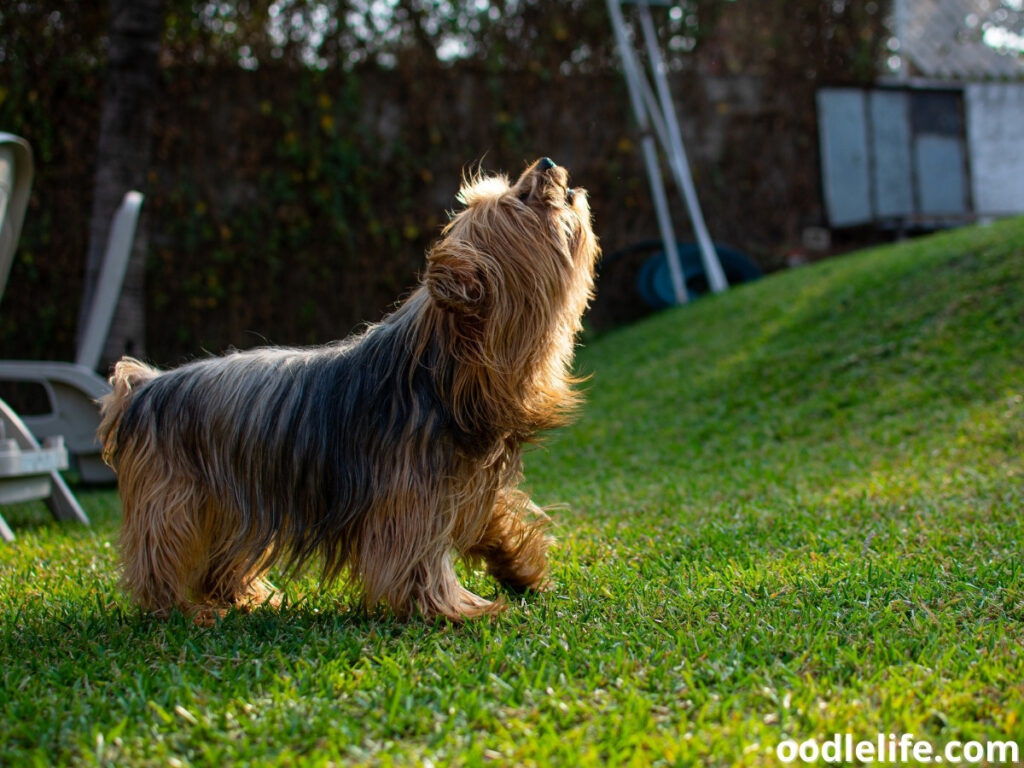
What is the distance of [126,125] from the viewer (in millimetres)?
9617

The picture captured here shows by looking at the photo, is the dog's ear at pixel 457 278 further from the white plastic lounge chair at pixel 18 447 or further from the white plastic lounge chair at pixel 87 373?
the white plastic lounge chair at pixel 87 373

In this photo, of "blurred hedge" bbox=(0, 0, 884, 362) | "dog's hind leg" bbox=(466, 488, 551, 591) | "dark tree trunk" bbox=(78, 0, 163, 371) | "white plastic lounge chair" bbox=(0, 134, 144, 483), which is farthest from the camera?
"blurred hedge" bbox=(0, 0, 884, 362)

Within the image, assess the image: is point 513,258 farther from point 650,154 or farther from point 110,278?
point 650,154

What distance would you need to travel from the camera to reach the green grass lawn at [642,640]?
217 cm

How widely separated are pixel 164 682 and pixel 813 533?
275 centimetres

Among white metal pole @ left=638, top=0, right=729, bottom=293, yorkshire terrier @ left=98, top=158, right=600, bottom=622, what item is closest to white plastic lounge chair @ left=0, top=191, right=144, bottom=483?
yorkshire terrier @ left=98, top=158, right=600, bottom=622

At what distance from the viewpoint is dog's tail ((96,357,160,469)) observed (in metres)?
3.45

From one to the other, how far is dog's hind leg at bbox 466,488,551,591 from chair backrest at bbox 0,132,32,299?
132 inches

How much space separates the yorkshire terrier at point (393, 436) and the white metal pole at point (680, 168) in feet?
30.0

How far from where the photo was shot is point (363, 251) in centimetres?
1256

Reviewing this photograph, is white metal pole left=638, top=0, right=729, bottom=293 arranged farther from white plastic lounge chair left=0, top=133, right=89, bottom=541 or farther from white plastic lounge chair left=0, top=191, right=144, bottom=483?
white plastic lounge chair left=0, top=133, right=89, bottom=541

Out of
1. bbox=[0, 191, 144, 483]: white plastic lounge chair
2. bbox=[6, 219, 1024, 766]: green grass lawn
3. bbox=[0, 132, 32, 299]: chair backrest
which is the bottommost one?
bbox=[6, 219, 1024, 766]: green grass lawn

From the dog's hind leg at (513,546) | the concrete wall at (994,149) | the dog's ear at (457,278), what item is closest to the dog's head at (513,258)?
the dog's ear at (457,278)

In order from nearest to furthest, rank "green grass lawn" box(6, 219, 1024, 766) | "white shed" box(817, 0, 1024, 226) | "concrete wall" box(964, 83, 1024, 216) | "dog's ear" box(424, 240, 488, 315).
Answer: "green grass lawn" box(6, 219, 1024, 766) → "dog's ear" box(424, 240, 488, 315) → "white shed" box(817, 0, 1024, 226) → "concrete wall" box(964, 83, 1024, 216)
